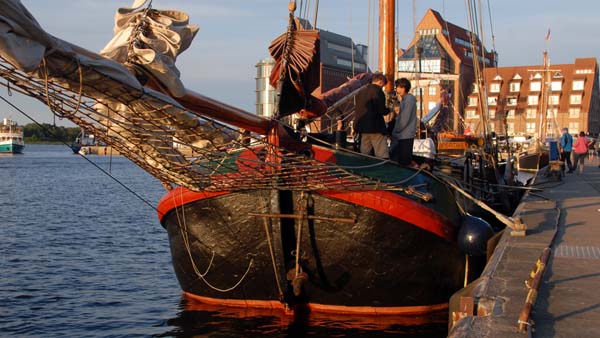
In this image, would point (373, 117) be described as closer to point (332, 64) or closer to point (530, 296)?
point (530, 296)

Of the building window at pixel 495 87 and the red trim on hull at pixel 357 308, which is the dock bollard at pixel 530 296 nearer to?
the red trim on hull at pixel 357 308

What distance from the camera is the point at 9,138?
411 feet

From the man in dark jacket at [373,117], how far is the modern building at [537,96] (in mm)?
76412

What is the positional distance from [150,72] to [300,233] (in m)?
2.98

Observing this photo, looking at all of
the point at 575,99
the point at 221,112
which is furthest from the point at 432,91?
the point at 221,112

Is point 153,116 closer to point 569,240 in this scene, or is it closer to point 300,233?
point 300,233

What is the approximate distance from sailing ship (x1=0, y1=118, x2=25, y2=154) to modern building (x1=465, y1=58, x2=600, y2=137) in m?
76.7

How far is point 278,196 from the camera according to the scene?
9359mm

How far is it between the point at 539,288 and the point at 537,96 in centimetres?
8282

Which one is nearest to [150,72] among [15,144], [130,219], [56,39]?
[56,39]

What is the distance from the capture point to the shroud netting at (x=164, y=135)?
6715 millimetres

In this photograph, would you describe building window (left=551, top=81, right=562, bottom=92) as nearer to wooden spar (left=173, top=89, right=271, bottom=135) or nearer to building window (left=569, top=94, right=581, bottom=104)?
building window (left=569, top=94, right=581, bottom=104)

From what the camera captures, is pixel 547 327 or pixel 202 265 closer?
pixel 547 327

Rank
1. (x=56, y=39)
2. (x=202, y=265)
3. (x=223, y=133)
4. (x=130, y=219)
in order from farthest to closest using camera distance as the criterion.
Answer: (x=130, y=219)
(x=202, y=265)
(x=223, y=133)
(x=56, y=39)
